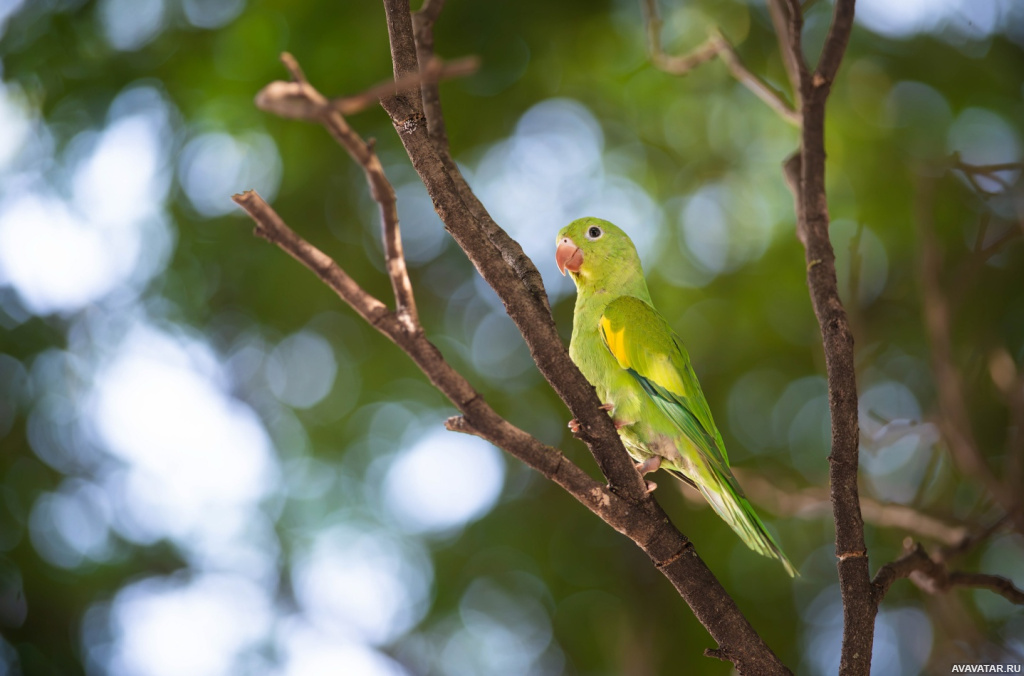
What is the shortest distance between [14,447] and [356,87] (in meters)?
3.93

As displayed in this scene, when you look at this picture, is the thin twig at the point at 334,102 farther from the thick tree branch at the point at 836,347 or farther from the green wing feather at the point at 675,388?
→ the green wing feather at the point at 675,388

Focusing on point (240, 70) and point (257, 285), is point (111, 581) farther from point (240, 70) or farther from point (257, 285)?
point (240, 70)

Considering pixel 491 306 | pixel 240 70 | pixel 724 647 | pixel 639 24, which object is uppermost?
pixel 639 24

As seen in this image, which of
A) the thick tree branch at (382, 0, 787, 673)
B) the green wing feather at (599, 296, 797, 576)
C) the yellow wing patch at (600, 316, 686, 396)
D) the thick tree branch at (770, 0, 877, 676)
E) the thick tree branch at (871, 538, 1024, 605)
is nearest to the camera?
the thick tree branch at (382, 0, 787, 673)

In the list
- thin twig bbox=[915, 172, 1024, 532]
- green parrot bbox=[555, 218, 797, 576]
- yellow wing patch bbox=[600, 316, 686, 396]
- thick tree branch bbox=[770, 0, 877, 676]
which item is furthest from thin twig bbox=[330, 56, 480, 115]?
thin twig bbox=[915, 172, 1024, 532]

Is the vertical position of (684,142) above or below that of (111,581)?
above

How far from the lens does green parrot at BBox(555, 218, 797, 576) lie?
3.00 meters

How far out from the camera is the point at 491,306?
614 cm

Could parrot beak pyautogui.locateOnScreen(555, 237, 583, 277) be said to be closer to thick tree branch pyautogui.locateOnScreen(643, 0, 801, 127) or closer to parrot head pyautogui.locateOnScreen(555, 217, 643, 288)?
parrot head pyautogui.locateOnScreen(555, 217, 643, 288)

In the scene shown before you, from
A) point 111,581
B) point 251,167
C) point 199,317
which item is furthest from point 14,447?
point 251,167

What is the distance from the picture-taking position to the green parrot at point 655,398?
3.00 m

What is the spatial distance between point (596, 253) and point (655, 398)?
0.89m

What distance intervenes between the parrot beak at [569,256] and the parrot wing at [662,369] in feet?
1.43

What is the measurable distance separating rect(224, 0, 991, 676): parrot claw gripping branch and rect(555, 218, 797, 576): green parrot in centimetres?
24
